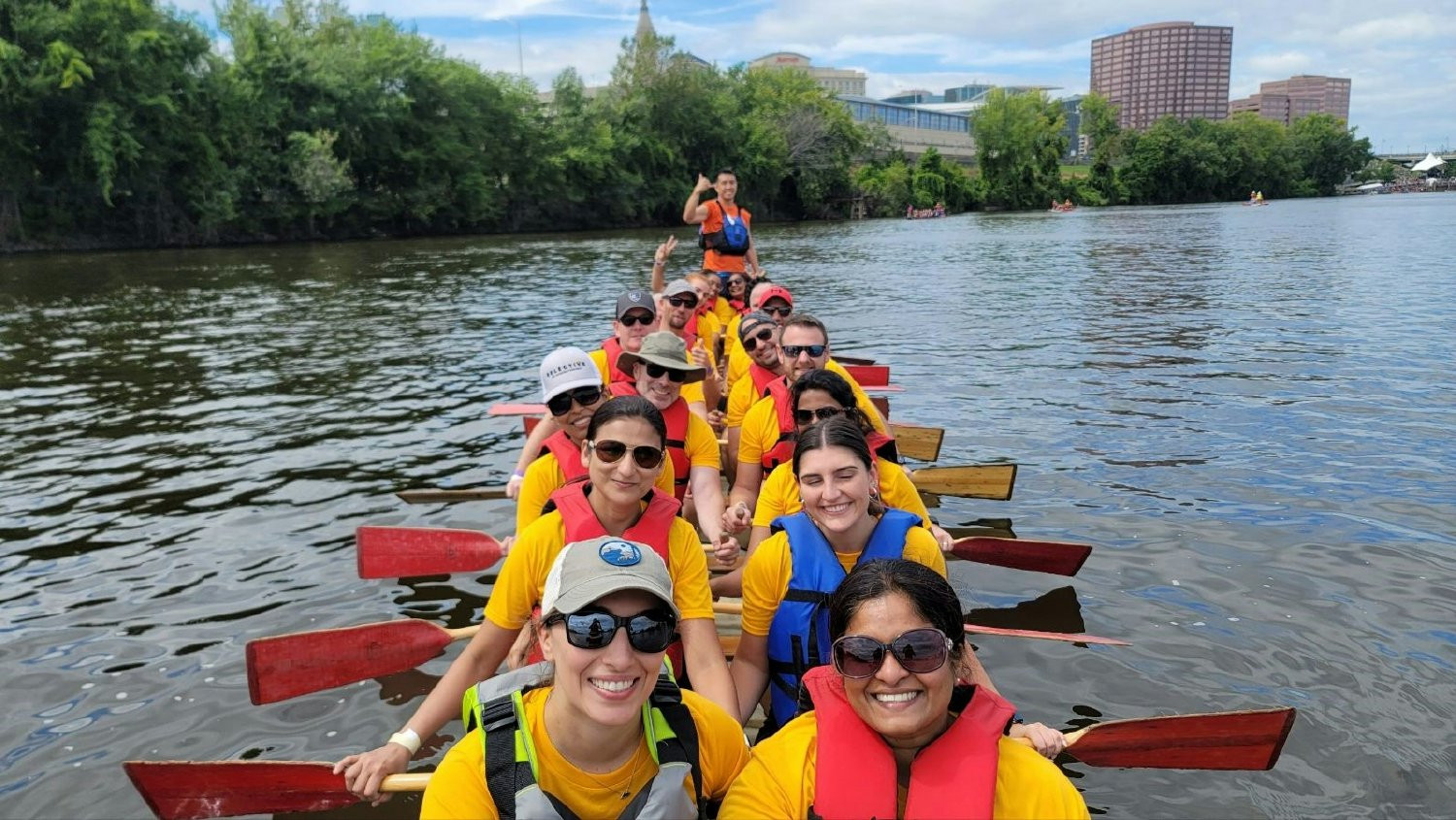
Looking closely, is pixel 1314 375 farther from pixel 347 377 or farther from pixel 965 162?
pixel 965 162

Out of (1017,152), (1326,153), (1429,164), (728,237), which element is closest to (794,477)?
(728,237)

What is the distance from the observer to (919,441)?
821 cm

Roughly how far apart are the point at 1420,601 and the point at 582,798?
5.62 metres

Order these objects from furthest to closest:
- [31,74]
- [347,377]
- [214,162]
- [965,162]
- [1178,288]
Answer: [965,162] → [214,162] → [31,74] → [1178,288] → [347,377]

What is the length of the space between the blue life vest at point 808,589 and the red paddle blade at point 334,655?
2013 mm

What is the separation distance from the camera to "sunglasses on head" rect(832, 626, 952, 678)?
2.32m

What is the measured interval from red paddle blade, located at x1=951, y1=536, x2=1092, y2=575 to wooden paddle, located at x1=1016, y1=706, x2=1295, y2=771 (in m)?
2.24

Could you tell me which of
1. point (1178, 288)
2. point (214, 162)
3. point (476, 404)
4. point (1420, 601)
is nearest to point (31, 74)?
point (214, 162)

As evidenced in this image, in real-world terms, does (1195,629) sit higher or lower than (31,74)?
lower

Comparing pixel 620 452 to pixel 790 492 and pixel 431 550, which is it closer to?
pixel 790 492

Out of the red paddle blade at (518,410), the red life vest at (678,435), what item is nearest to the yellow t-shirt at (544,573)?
the red life vest at (678,435)

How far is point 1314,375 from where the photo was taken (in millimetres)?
11852

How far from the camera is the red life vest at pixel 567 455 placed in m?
4.72

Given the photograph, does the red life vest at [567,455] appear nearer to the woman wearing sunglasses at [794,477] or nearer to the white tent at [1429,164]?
the woman wearing sunglasses at [794,477]
